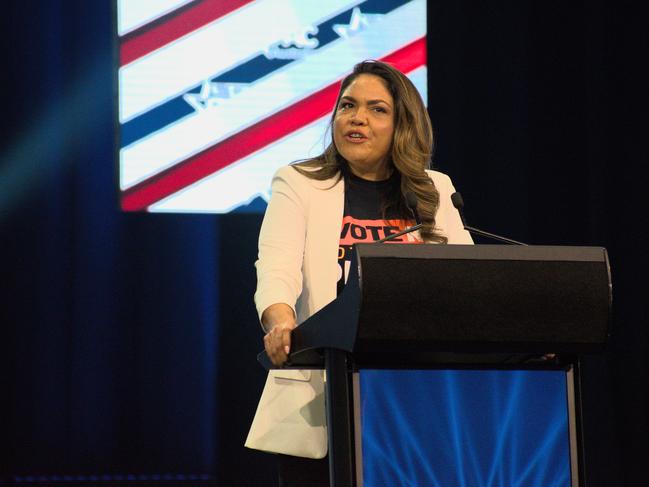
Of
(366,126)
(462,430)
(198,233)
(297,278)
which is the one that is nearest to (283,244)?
(297,278)

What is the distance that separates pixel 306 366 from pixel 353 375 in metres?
0.22

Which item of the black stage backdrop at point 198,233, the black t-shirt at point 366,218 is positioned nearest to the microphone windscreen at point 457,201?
the black t-shirt at point 366,218

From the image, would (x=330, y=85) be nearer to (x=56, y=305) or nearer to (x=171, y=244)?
(x=171, y=244)

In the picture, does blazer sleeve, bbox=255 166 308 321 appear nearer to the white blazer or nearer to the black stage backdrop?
the white blazer

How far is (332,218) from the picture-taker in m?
1.85

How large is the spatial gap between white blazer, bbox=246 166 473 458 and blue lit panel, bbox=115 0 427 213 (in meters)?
1.87

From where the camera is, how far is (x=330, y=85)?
3.84 m

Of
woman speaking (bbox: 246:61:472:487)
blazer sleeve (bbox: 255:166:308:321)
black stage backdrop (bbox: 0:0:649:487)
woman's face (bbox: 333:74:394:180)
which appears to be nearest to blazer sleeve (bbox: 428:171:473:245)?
woman speaking (bbox: 246:61:472:487)

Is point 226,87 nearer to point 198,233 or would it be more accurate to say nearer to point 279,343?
point 198,233

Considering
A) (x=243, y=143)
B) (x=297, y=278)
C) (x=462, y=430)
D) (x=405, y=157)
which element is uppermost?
(x=243, y=143)

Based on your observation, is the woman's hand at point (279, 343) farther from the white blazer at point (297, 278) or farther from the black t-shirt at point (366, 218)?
the black t-shirt at point (366, 218)

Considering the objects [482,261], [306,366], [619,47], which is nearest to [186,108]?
[619,47]

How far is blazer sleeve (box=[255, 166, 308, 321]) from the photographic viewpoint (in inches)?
68.0

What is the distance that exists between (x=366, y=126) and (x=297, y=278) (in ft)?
1.26
